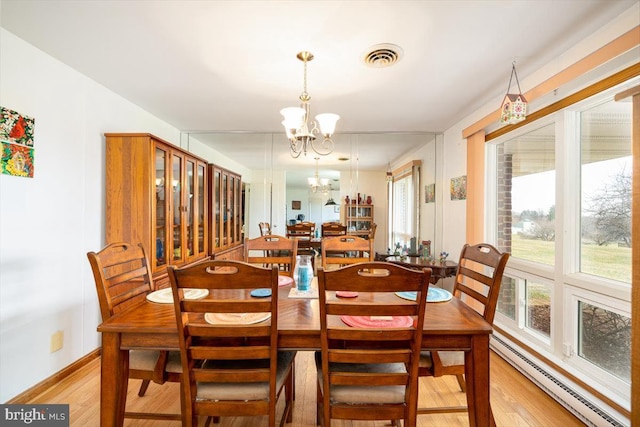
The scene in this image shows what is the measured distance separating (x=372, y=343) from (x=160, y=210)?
87.4 inches

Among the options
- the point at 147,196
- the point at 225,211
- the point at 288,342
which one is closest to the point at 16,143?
the point at 147,196

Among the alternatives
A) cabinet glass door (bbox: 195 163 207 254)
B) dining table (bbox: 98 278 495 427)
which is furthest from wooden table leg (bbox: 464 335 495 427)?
cabinet glass door (bbox: 195 163 207 254)

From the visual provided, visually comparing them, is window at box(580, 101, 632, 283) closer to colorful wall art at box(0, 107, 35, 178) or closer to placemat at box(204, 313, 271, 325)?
placemat at box(204, 313, 271, 325)

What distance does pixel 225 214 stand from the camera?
13.8 ft

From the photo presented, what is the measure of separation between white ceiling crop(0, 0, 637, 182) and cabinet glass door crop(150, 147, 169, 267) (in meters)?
0.60

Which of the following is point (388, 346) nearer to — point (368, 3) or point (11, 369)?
point (368, 3)

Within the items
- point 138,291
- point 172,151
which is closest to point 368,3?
point 138,291

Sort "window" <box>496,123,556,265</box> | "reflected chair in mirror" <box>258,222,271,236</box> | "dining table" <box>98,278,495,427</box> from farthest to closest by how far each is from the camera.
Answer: "reflected chair in mirror" <box>258,222,271,236</box>
"window" <box>496,123,556,265</box>
"dining table" <box>98,278,495,427</box>

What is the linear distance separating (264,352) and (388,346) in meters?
0.52

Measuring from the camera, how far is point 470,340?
1.25 m

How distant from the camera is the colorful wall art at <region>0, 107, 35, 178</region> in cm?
167

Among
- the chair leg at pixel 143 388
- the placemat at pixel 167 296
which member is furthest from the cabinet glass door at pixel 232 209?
the placemat at pixel 167 296

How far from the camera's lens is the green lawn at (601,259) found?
1.63 m

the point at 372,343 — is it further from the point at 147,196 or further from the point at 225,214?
the point at 225,214
